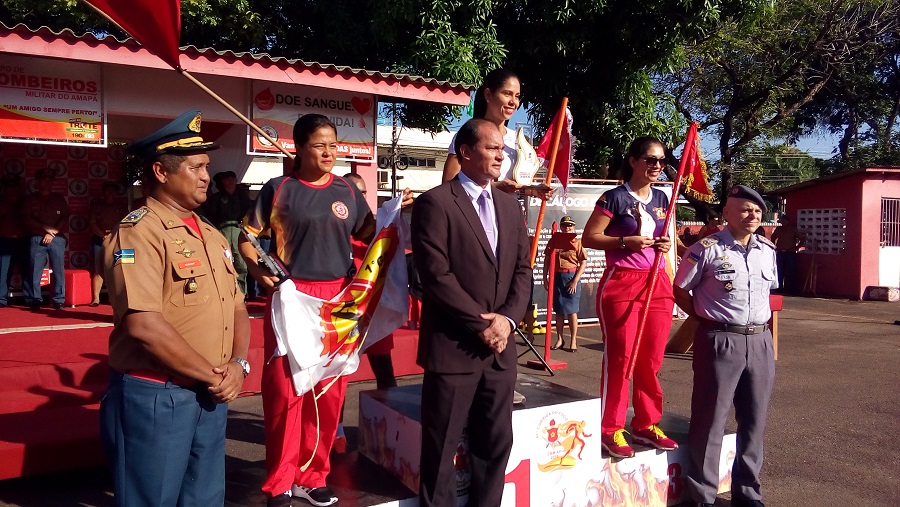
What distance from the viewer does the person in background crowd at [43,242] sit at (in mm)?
8945

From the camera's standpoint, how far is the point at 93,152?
446 inches

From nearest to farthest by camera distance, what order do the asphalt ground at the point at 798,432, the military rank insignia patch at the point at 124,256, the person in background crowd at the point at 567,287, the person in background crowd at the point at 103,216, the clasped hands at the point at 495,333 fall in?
the military rank insignia patch at the point at 124,256 < the clasped hands at the point at 495,333 < the asphalt ground at the point at 798,432 < the person in background crowd at the point at 567,287 < the person in background crowd at the point at 103,216

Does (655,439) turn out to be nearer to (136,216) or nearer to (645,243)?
(645,243)

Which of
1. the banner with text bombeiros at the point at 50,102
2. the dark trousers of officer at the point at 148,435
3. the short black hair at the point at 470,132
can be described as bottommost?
the dark trousers of officer at the point at 148,435

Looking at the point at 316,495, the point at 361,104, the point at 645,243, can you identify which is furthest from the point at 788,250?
the point at 316,495

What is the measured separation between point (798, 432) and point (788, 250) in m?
13.0

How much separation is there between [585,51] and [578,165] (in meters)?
2.31

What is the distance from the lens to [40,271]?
9.05 metres

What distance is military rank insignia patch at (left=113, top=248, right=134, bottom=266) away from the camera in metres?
2.37

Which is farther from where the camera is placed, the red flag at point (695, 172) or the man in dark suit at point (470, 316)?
the red flag at point (695, 172)

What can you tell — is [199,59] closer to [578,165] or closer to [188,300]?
[188,300]

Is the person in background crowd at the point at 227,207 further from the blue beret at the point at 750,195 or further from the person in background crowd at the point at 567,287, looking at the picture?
the blue beret at the point at 750,195

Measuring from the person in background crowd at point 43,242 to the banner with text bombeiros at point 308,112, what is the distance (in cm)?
294

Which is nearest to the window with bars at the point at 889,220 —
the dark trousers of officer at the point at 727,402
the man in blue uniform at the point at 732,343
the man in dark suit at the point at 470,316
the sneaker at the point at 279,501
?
the man in blue uniform at the point at 732,343
